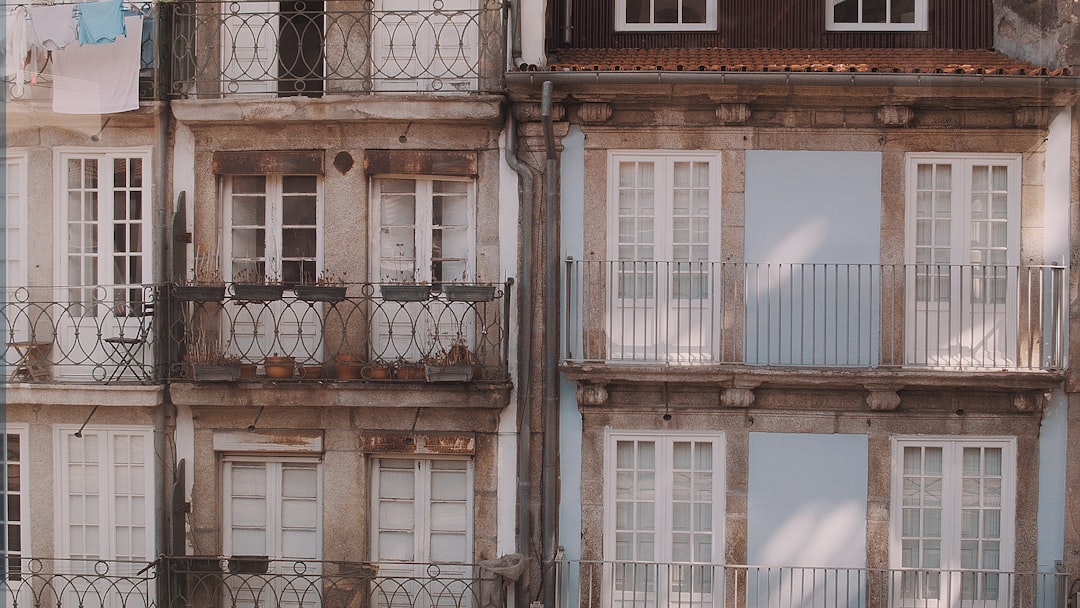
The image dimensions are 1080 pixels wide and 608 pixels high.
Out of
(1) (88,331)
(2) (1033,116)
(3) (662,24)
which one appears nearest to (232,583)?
(1) (88,331)

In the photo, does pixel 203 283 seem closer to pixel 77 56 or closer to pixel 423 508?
pixel 77 56

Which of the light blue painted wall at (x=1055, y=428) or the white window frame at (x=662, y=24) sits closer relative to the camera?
the light blue painted wall at (x=1055, y=428)

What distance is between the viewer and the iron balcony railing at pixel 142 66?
10.6 metres

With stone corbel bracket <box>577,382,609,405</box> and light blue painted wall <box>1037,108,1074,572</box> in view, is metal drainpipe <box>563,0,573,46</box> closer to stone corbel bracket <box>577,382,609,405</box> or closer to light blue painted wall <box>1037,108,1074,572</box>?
stone corbel bracket <box>577,382,609,405</box>

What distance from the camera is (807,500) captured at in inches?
416

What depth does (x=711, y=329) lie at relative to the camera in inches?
415

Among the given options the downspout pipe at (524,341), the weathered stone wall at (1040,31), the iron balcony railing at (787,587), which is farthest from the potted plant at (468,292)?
the weathered stone wall at (1040,31)

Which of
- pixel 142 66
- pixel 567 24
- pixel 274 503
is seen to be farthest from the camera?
pixel 567 24

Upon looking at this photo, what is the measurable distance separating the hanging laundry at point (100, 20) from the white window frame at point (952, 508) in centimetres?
812

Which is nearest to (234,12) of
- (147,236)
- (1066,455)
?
(147,236)

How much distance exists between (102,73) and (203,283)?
2.19 meters

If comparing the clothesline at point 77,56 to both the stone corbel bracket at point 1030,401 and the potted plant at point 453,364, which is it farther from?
the stone corbel bracket at point 1030,401

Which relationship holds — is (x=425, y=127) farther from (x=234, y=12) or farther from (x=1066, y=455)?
(x=1066, y=455)

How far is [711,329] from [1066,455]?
3485mm
